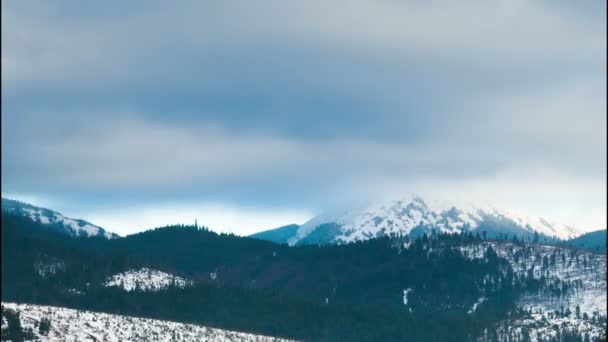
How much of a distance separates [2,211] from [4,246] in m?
5.35

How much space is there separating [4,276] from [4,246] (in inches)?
420

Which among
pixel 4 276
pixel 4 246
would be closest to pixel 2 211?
pixel 4 246

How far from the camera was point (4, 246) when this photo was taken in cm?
14550

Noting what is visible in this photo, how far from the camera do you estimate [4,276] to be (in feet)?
507

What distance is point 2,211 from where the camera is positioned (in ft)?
470

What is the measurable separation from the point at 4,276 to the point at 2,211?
15.3 metres

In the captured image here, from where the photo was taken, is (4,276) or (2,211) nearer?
(2,211)

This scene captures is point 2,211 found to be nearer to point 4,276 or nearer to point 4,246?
point 4,246
